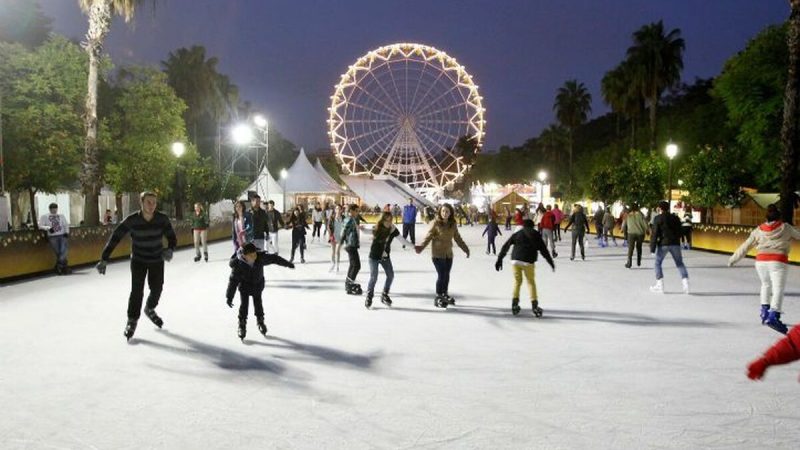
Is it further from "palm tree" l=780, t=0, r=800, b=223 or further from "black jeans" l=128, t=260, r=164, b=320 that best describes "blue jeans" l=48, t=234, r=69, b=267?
"palm tree" l=780, t=0, r=800, b=223

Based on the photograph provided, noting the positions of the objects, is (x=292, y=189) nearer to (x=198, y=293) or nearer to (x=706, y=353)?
(x=198, y=293)

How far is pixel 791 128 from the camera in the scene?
2077cm

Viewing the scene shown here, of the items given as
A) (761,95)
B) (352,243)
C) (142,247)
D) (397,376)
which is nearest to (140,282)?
(142,247)

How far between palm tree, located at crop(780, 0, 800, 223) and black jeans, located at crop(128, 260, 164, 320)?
55.3 ft

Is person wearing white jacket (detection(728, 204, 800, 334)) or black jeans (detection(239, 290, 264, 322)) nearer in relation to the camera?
black jeans (detection(239, 290, 264, 322))

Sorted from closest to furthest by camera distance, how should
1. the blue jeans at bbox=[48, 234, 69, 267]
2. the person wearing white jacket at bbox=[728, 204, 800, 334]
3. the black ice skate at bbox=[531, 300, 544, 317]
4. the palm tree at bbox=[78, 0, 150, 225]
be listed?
the person wearing white jacket at bbox=[728, 204, 800, 334], the black ice skate at bbox=[531, 300, 544, 317], the blue jeans at bbox=[48, 234, 69, 267], the palm tree at bbox=[78, 0, 150, 225]

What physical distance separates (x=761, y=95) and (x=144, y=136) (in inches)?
1188

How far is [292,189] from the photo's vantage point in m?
51.1

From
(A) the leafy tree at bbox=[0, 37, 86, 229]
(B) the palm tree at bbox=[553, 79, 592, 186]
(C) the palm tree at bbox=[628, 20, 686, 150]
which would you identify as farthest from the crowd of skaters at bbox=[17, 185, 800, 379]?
(B) the palm tree at bbox=[553, 79, 592, 186]

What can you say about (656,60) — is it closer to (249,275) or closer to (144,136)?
(144,136)

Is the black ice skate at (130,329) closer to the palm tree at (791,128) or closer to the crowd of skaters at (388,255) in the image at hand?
the crowd of skaters at (388,255)

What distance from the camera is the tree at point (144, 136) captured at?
36.2 m

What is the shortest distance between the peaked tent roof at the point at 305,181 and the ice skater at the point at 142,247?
4220cm

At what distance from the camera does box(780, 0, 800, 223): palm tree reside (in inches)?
784
